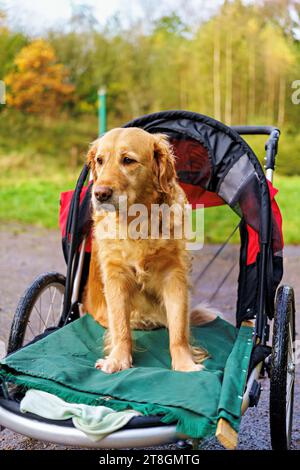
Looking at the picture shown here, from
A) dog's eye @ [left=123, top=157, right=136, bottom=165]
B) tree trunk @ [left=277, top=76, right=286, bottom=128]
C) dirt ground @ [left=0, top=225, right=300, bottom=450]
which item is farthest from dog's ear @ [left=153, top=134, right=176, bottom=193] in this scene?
tree trunk @ [left=277, top=76, right=286, bottom=128]

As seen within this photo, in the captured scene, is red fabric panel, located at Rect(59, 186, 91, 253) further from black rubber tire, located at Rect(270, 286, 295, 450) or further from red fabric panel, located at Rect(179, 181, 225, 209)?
black rubber tire, located at Rect(270, 286, 295, 450)

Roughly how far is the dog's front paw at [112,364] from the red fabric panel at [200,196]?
52.9 inches

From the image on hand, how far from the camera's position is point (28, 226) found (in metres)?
9.13

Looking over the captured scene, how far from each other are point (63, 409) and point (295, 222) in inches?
298

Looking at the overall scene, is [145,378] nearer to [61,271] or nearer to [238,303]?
[238,303]

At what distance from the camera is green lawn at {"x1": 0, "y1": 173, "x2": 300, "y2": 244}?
837 cm

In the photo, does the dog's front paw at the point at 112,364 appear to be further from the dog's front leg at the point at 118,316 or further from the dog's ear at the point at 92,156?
the dog's ear at the point at 92,156

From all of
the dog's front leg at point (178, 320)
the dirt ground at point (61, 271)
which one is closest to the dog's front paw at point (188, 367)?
the dog's front leg at point (178, 320)

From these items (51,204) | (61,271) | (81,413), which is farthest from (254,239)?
(51,204)

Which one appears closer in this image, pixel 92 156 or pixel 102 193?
pixel 102 193

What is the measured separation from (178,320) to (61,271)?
3.91 metres

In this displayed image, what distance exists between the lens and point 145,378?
237 centimetres

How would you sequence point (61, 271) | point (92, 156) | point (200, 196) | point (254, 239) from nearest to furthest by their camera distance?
point (92, 156) < point (254, 239) < point (200, 196) < point (61, 271)

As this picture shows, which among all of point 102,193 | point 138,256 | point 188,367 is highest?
point 102,193
